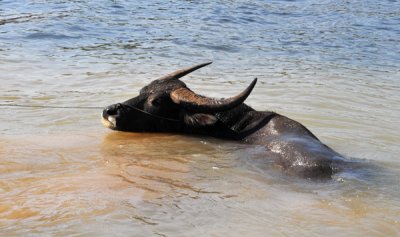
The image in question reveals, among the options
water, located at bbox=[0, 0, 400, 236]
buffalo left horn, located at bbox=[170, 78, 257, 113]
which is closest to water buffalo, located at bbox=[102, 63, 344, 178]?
buffalo left horn, located at bbox=[170, 78, 257, 113]

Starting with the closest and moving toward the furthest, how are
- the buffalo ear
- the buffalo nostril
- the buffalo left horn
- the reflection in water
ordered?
the reflection in water, the buffalo left horn, the buffalo ear, the buffalo nostril

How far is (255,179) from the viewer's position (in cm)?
497

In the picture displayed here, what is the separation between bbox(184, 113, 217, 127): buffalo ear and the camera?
20.1 feet

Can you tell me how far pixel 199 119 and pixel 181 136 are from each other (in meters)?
0.24

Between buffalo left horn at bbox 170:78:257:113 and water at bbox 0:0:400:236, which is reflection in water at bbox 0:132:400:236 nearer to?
water at bbox 0:0:400:236

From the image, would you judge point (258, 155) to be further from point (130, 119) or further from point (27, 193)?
point (27, 193)

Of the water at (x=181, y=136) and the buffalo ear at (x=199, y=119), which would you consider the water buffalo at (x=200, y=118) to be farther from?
the water at (x=181, y=136)

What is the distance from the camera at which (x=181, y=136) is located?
6250 mm

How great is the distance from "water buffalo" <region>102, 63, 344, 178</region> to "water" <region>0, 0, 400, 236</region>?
142 mm

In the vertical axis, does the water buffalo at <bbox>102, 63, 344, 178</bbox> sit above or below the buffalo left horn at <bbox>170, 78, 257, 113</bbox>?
below

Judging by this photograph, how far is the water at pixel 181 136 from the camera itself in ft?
13.1

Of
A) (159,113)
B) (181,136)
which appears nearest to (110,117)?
(159,113)

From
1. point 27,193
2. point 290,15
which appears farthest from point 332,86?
point 290,15

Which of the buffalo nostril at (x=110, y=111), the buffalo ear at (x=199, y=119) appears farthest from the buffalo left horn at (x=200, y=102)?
the buffalo nostril at (x=110, y=111)
